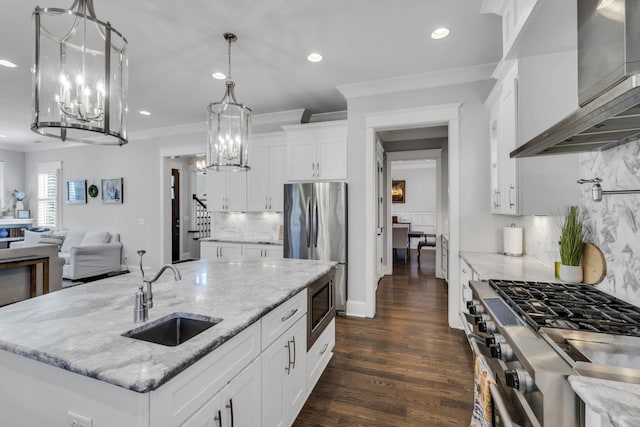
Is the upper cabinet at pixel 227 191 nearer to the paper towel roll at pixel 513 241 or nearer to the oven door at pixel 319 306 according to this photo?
the oven door at pixel 319 306

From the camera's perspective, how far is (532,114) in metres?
2.14

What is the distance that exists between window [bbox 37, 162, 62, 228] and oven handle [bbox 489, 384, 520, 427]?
919 centimetres

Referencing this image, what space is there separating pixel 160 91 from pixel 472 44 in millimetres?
3907

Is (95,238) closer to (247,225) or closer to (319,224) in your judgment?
(247,225)

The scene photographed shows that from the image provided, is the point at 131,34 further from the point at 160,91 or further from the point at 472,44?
the point at 472,44

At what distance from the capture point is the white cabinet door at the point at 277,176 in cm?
471

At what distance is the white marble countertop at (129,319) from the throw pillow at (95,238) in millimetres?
5288

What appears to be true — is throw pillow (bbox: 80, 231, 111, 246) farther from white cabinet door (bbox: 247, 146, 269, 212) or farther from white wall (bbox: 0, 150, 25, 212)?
white cabinet door (bbox: 247, 146, 269, 212)

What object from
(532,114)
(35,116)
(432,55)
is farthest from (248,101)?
(532,114)

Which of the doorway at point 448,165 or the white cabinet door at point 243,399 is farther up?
the doorway at point 448,165

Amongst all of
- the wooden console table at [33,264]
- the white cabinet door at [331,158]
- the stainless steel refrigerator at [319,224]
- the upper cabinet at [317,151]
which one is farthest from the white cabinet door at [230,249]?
the wooden console table at [33,264]

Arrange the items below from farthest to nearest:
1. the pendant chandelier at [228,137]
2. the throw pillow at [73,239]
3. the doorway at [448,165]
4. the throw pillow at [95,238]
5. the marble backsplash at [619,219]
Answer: the throw pillow at [73,239], the throw pillow at [95,238], the doorway at [448,165], the pendant chandelier at [228,137], the marble backsplash at [619,219]

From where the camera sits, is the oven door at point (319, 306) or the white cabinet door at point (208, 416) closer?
the white cabinet door at point (208, 416)

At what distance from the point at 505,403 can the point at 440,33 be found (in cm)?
288
